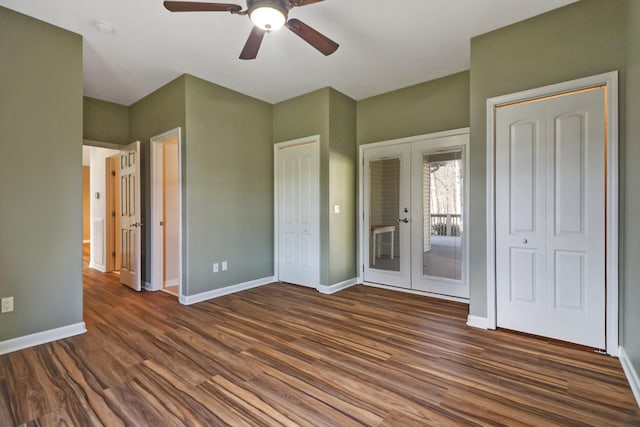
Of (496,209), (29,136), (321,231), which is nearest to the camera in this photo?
(29,136)

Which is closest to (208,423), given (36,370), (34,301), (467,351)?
(36,370)

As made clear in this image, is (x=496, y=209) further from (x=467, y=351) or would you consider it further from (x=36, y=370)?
(x=36, y=370)

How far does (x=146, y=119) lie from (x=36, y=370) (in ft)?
10.9

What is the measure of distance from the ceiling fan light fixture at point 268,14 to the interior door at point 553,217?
211cm

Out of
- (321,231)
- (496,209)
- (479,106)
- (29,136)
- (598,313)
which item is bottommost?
(598,313)

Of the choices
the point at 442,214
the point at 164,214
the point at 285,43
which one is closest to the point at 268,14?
the point at 285,43

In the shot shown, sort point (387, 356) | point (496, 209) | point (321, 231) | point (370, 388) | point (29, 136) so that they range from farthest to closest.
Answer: point (321, 231) → point (496, 209) → point (29, 136) → point (387, 356) → point (370, 388)

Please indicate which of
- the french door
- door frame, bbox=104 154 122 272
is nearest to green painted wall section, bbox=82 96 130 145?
door frame, bbox=104 154 122 272

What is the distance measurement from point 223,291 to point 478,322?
120 inches

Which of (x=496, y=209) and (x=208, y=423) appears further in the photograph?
(x=496, y=209)

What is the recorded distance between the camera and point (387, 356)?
92.8 inches

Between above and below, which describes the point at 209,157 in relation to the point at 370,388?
above

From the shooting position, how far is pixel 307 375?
211cm

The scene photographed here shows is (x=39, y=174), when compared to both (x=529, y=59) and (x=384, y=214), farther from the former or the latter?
(x=529, y=59)
